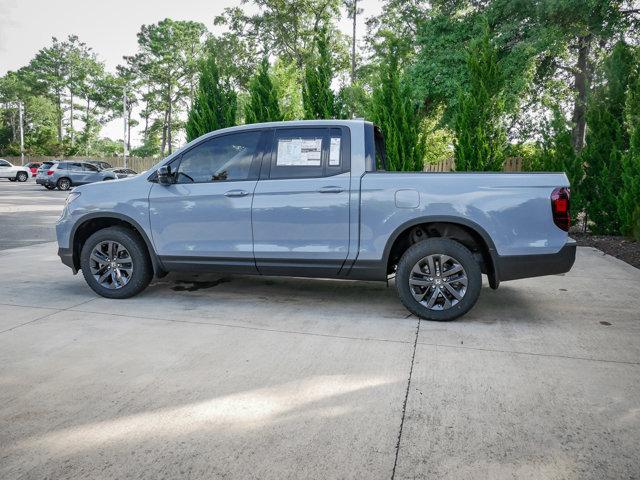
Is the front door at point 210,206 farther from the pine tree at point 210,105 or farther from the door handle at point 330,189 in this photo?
the pine tree at point 210,105

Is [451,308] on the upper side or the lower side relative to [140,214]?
lower

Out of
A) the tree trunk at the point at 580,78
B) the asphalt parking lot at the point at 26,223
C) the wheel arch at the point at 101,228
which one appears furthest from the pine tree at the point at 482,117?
the tree trunk at the point at 580,78

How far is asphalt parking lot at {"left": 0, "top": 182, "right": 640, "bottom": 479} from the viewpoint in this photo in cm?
241

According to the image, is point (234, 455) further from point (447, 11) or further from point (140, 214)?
point (447, 11)

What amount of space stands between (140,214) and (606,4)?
689 inches

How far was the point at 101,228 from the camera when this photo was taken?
18.6 ft

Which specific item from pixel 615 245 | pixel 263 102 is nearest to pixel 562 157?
pixel 615 245

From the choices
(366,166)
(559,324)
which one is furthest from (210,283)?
(559,324)

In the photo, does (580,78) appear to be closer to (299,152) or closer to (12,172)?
(299,152)

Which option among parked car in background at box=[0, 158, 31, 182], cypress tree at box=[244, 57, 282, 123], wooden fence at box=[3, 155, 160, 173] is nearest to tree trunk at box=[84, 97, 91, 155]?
wooden fence at box=[3, 155, 160, 173]

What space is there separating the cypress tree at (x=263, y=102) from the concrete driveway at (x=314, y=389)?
835 centimetres

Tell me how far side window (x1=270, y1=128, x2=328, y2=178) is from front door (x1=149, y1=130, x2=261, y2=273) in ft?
0.75

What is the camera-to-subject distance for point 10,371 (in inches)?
135

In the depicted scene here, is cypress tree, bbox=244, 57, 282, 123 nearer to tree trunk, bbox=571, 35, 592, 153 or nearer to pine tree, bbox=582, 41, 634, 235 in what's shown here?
pine tree, bbox=582, 41, 634, 235
